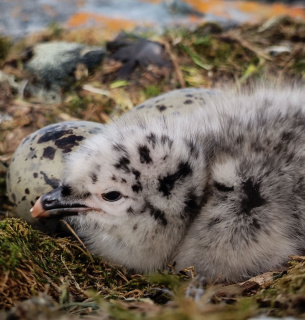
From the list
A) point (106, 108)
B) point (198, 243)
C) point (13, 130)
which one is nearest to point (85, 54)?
point (106, 108)

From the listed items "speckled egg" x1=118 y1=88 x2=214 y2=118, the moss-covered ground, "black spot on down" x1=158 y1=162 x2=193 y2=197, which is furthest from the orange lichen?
"black spot on down" x1=158 y1=162 x2=193 y2=197

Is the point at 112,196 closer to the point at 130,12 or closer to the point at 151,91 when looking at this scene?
the point at 151,91

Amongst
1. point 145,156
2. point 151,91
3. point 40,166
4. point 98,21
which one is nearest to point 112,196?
point 145,156

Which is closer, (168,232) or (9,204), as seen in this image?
(168,232)

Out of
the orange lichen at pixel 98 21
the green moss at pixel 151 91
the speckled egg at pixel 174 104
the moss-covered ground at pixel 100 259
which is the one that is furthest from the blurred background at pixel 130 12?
Answer: the speckled egg at pixel 174 104

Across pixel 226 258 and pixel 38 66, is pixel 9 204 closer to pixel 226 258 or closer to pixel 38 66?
pixel 226 258

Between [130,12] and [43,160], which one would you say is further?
[130,12]

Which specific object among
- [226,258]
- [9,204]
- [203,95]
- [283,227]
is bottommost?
[9,204]
